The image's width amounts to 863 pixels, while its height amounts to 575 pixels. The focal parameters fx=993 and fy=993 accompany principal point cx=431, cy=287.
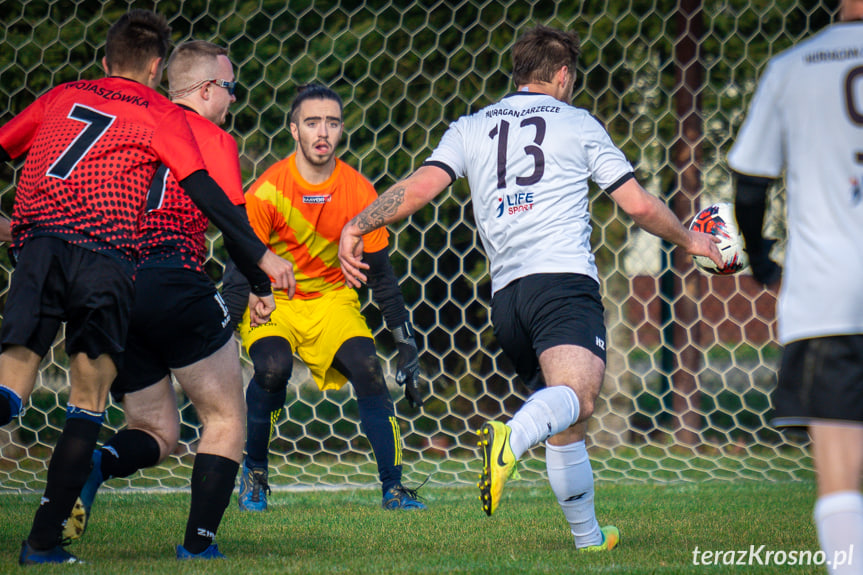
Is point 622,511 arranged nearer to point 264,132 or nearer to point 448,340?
point 448,340

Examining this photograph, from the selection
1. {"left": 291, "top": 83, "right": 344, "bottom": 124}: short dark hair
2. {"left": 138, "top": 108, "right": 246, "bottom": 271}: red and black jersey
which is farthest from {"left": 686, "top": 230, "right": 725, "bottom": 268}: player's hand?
{"left": 291, "top": 83, "right": 344, "bottom": 124}: short dark hair

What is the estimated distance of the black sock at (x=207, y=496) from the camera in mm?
3270

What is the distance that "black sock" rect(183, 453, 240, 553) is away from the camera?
3.27m

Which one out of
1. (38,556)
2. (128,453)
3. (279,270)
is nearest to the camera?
(38,556)

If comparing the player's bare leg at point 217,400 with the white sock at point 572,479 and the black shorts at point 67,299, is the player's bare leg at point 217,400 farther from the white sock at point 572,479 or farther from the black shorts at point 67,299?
the white sock at point 572,479

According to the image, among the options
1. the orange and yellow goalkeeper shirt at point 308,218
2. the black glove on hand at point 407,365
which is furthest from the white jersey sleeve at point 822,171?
the orange and yellow goalkeeper shirt at point 308,218

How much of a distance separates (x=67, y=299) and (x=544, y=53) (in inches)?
72.0

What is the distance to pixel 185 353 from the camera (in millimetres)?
3307

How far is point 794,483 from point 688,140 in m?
2.75

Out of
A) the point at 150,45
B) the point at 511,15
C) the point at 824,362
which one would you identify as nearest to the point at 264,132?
the point at 511,15

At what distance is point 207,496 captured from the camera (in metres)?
3.26

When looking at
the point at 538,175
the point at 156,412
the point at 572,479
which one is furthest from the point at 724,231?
the point at 156,412

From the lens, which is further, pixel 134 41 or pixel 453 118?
pixel 453 118

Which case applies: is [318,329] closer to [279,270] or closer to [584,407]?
[279,270]
